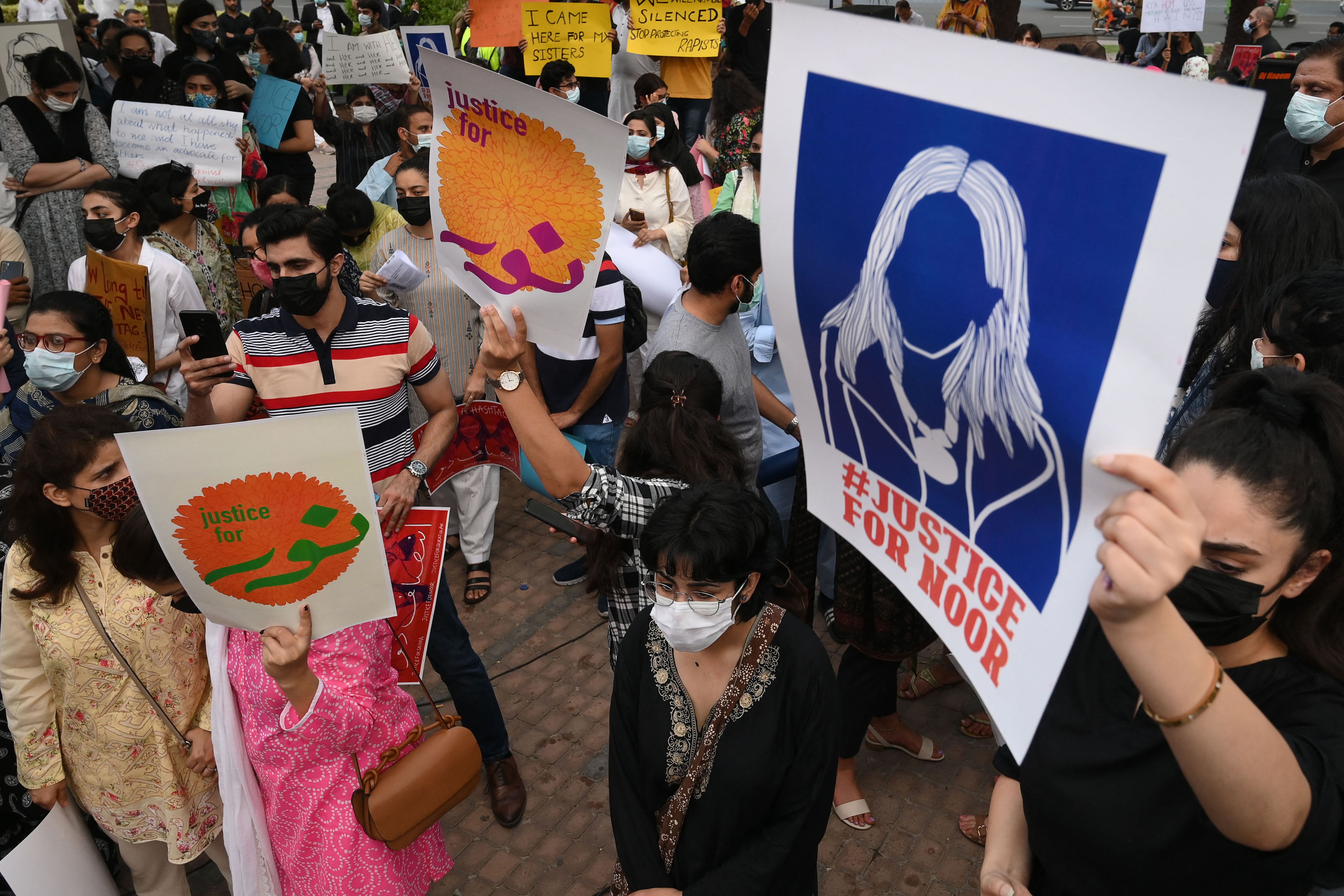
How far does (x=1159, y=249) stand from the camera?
93cm

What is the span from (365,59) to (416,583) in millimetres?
6440

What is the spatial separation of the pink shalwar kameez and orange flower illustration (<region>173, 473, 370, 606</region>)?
372 mm

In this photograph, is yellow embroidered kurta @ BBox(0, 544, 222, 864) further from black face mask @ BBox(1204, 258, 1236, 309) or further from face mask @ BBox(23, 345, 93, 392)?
black face mask @ BBox(1204, 258, 1236, 309)

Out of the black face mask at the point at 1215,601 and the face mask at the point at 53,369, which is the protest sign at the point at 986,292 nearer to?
the black face mask at the point at 1215,601

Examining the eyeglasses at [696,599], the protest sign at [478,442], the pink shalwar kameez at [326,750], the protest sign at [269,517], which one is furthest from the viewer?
the protest sign at [478,442]

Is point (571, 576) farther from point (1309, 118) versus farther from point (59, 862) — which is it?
point (1309, 118)

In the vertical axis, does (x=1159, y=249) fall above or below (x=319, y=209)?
above

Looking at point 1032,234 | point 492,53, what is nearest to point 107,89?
point 492,53

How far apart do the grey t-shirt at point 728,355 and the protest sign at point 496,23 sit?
194 inches

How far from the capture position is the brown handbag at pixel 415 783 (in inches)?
102

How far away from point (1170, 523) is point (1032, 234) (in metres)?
0.36

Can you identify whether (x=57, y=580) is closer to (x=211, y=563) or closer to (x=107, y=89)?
(x=211, y=563)

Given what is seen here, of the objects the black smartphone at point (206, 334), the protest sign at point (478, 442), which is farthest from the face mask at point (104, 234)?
the protest sign at point (478, 442)

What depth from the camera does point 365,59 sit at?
8023mm
